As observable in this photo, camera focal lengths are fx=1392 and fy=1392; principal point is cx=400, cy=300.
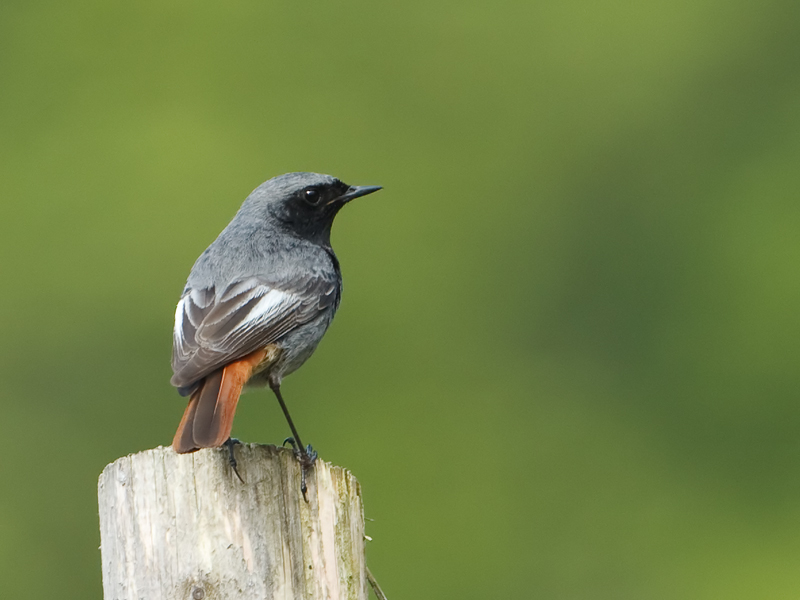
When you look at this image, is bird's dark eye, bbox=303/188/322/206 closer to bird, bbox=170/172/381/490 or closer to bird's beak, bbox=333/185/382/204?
bird, bbox=170/172/381/490

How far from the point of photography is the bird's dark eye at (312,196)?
6.57 m

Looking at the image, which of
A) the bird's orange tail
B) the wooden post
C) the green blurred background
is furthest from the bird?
the green blurred background

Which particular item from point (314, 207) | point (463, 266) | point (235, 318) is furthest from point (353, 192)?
point (463, 266)

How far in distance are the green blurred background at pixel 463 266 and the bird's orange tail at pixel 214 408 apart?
7.36 meters

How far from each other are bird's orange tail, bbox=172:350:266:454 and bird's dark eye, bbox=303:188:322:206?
128cm

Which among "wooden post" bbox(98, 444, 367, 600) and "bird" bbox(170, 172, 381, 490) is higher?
"bird" bbox(170, 172, 381, 490)

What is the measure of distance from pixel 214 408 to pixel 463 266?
1438 cm

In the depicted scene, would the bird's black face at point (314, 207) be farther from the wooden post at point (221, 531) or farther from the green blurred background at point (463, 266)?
the green blurred background at point (463, 266)

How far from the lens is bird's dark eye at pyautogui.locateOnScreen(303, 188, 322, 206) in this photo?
657cm

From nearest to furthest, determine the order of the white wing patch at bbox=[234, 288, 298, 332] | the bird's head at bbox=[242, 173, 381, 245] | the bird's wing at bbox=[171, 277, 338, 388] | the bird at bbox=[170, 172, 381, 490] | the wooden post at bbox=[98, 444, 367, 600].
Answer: the wooden post at bbox=[98, 444, 367, 600], the bird at bbox=[170, 172, 381, 490], the bird's wing at bbox=[171, 277, 338, 388], the white wing patch at bbox=[234, 288, 298, 332], the bird's head at bbox=[242, 173, 381, 245]

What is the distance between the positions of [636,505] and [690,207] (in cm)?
703

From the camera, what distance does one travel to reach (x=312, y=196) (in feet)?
21.7

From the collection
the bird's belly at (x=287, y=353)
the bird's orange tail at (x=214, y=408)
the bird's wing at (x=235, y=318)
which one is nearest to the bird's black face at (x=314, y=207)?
the bird's wing at (x=235, y=318)

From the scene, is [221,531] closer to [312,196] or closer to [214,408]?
[214,408]
